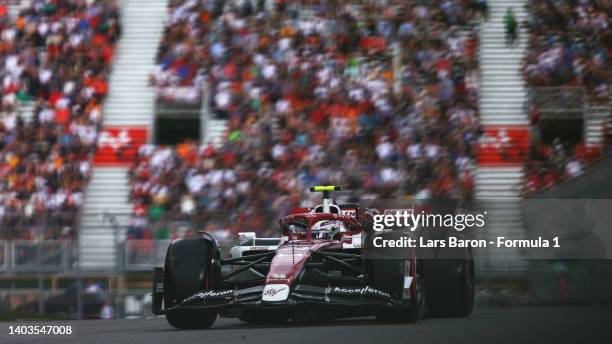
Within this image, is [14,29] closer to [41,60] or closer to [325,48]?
[41,60]

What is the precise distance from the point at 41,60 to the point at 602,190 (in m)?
13.5

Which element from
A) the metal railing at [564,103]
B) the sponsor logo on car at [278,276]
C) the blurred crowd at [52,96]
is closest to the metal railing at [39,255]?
the blurred crowd at [52,96]

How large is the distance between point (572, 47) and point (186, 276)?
11038 mm

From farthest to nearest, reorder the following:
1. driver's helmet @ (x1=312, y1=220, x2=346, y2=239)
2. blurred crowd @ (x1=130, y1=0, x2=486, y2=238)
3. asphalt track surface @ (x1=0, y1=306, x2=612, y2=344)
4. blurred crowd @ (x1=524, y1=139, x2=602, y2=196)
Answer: blurred crowd @ (x1=130, y1=0, x2=486, y2=238) → blurred crowd @ (x1=524, y1=139, x2=602, y2=196) → driver's helmet @ (x1=312, y1=220, x2=346, y2=239) → asphalt track surface @ (x1=0, y1=306, x2=612, y2=344)

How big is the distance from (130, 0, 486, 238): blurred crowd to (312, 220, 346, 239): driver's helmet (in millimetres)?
5090

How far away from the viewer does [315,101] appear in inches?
792

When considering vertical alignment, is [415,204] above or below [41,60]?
below

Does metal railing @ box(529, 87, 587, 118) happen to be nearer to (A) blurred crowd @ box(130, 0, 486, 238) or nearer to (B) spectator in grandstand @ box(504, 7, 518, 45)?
(A) blurred crowd @ box(130, 0, 486, 238)

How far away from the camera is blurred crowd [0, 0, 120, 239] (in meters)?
19.9

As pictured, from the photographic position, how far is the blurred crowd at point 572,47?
19.6 metres

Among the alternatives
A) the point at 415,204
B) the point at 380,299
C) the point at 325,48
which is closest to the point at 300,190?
the point at 325,48

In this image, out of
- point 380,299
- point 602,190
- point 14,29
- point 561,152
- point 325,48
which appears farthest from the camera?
point 14,29

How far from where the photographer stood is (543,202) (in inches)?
491

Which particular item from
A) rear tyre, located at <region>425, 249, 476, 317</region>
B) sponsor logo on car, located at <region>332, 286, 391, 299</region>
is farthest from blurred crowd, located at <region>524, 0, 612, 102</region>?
sponsor logo on car, located at <region>332, 286, 391, 299</region>
